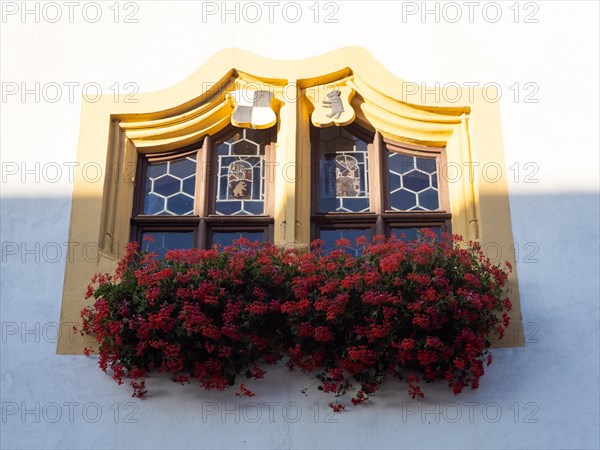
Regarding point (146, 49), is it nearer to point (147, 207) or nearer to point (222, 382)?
point (147, 207)

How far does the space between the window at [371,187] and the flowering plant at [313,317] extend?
0.71 meters

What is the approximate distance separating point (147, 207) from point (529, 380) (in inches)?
106

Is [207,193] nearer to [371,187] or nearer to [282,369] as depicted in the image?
[371,187]

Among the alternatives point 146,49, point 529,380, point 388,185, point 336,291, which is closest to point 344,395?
point 336,291

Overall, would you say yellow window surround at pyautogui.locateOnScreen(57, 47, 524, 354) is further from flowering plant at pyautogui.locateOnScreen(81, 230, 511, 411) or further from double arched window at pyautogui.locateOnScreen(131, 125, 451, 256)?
flowering plant at pyautogui.locateOnScreen(81, 230, 511, 411)

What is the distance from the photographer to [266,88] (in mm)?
7902

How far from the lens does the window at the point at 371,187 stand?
7527 mm

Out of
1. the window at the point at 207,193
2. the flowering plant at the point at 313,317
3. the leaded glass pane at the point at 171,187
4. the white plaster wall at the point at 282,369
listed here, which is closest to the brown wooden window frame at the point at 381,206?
the window at the point at 207,193

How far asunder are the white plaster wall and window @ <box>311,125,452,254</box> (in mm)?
518

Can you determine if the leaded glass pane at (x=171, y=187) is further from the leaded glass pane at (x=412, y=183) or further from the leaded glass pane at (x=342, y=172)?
the leaded glass pane at (x=412, y=183)

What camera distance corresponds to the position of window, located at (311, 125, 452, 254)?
7.53m

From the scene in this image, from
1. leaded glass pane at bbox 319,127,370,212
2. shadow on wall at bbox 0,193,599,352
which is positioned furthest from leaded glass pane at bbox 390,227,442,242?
shadow on wall at bbox 0,193,599,352

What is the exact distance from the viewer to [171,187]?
7777 millimetres

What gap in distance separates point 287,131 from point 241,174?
421mm
